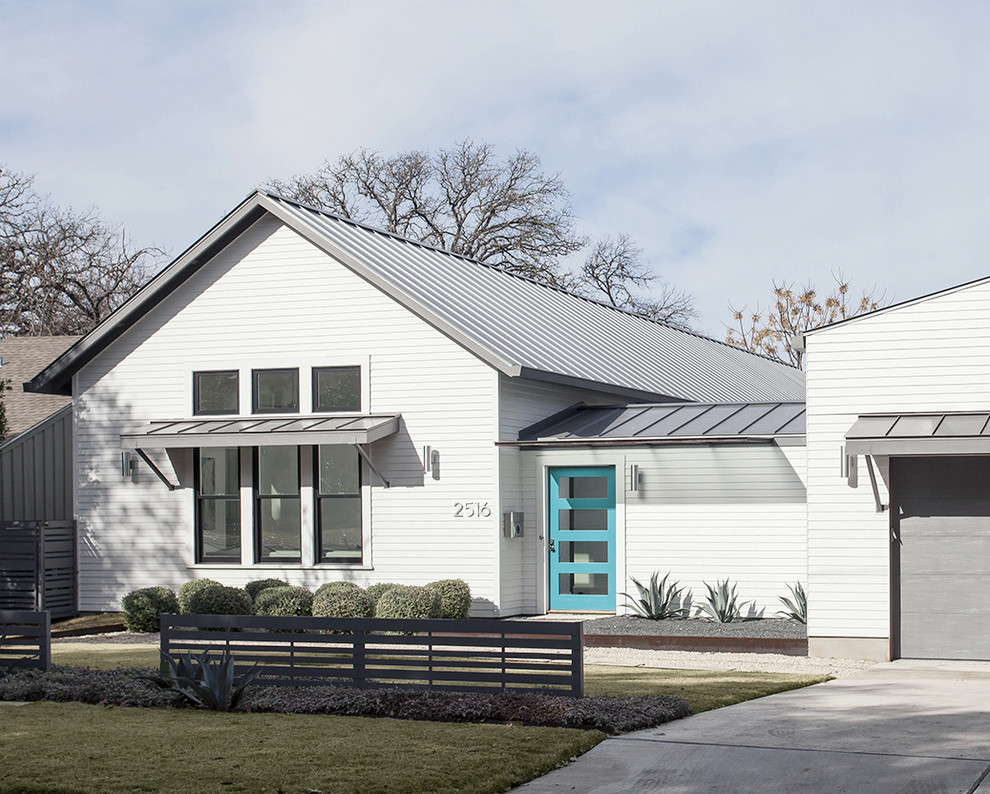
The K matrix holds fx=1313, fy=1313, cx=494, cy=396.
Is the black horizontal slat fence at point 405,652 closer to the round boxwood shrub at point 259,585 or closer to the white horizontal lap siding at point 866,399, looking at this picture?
the white horizontal lap siding at point 866,399

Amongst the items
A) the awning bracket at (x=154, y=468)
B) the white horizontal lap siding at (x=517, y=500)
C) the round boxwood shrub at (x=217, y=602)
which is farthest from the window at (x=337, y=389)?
the round boxwood shrub at (x=217, y=602)

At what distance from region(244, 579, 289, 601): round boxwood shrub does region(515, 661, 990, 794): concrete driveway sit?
9.25 m

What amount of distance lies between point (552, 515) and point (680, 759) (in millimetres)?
10525

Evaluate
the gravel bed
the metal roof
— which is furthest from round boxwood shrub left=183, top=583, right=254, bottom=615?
the gravel bed

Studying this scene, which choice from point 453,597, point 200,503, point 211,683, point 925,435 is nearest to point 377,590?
point 453,597

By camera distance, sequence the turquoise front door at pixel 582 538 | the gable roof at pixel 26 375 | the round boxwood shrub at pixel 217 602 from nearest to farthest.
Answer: the round boxwood shrub at pixel 217 602, the turquoise front door at pixel 582 538, the gable roof at pixel 26 375

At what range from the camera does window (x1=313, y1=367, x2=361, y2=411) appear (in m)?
20.0

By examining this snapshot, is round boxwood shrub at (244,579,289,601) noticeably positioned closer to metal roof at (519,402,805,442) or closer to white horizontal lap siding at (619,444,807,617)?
metal roof at (519,402,805,442)

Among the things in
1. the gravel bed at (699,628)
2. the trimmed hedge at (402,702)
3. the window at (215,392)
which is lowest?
the gravel bed at (699,628)

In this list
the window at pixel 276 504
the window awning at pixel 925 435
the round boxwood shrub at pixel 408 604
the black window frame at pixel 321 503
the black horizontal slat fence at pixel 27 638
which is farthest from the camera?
the window at pixel 276 504

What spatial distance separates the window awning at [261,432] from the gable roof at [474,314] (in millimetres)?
1840

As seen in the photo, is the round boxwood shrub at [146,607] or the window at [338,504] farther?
the window at [338,504]

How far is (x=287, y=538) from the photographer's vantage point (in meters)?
20.5

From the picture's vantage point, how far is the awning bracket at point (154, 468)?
821 inches
